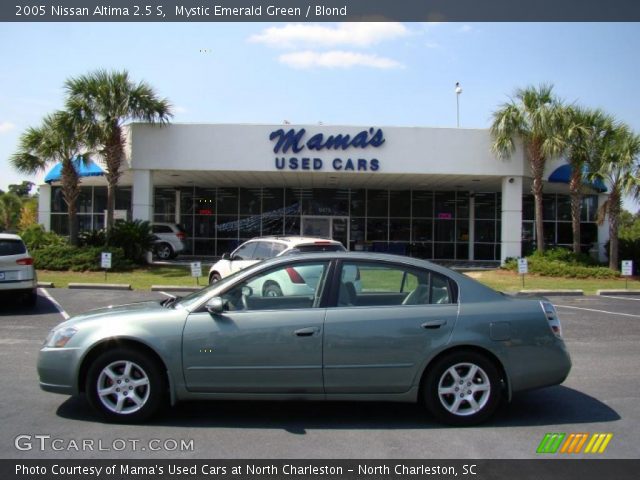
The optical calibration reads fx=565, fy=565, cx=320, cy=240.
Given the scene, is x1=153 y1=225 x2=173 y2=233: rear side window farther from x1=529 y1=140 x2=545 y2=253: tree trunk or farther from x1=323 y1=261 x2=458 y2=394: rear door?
x1=323 y1=261 x2=458 y2=394: rear door

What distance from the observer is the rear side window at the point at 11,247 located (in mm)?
11008

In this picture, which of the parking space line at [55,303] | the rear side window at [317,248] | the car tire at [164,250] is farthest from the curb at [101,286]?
the car tire at [164,250]

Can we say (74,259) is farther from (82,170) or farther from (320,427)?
(320,427)

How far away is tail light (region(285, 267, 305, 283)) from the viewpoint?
519 centimetres

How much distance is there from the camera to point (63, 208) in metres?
28.8

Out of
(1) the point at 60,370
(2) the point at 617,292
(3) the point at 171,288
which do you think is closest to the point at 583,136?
(2) the point at 617,292

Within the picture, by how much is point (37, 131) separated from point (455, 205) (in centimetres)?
1935

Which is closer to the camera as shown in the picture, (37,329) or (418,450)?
(418,450)

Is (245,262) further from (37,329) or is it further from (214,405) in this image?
(214,405)

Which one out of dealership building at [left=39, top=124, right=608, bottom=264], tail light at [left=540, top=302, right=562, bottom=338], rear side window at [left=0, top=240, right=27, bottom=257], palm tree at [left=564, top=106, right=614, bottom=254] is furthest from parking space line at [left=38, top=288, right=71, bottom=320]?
palm tree at [left=564, top=106, right=614, bottom=254]

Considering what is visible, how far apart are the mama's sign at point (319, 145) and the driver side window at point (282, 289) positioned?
1666cm

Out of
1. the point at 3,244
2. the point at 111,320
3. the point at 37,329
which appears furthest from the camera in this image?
the point at 3,244

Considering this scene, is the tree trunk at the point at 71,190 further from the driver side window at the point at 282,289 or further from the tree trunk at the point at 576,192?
the tree trunk at the point at 576,192
